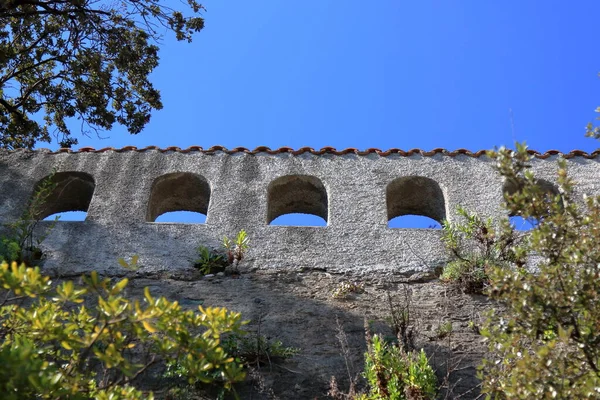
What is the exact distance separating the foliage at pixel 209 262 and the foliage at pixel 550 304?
12.1ft

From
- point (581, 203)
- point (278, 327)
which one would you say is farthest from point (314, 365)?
point (581, 203)

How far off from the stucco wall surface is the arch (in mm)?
29

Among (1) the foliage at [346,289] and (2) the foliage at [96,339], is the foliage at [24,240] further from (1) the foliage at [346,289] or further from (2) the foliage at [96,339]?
(2) the foliage at [96,339]

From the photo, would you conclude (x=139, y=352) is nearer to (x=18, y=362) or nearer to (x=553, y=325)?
(x=18, y=362)

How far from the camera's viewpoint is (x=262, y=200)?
324 inches

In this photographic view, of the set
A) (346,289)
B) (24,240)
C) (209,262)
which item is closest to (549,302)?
(346,289)

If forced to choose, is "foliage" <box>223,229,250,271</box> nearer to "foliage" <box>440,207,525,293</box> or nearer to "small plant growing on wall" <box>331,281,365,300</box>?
"small plant growing on wall" <box>331,281,365,300</box>

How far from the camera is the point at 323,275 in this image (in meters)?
7.32

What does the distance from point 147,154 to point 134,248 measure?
1793 mm

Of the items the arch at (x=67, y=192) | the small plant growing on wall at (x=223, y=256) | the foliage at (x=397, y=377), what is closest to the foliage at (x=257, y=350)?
the foliage at (x=397, y=377)

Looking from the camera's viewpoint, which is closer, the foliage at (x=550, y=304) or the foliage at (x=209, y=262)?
the foliage at (x=550, y=304)

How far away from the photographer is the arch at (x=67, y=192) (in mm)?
8703

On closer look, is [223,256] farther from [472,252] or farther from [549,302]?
[549,302]

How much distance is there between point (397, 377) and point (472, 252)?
Result: 2.67m
